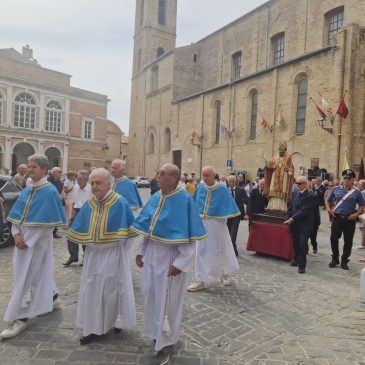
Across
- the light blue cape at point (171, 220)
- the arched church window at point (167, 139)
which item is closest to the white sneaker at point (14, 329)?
the light blue cape at point (171, 220)

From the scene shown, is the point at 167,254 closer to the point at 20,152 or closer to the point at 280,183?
the point at 280,183

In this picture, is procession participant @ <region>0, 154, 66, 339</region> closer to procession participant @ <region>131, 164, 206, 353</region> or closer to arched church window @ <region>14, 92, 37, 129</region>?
procession participant @ <region>131, 164, 206, 353</region>

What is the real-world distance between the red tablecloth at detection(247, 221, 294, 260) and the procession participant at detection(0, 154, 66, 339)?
510 cm

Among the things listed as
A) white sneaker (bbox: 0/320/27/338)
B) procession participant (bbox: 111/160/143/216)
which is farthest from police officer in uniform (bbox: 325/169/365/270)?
white sneaker (bbox: 0/320/27/338)

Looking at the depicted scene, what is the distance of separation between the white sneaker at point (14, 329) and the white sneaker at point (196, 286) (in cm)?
248

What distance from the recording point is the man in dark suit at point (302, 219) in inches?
267

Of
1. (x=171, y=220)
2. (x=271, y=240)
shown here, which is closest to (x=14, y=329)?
(x=171, y=220)

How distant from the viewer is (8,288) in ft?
17.3

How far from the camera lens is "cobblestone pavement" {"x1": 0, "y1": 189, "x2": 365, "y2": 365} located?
11.4 ft

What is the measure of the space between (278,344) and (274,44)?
30.1 meters

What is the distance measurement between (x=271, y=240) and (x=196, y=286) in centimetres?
299

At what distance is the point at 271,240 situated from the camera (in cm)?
786

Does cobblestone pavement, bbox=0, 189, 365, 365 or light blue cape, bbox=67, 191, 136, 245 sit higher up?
light blue cape, bbox=67, 191, 136, 245

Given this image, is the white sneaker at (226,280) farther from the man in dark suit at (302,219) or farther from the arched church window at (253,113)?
the arched church window at (253,113)
